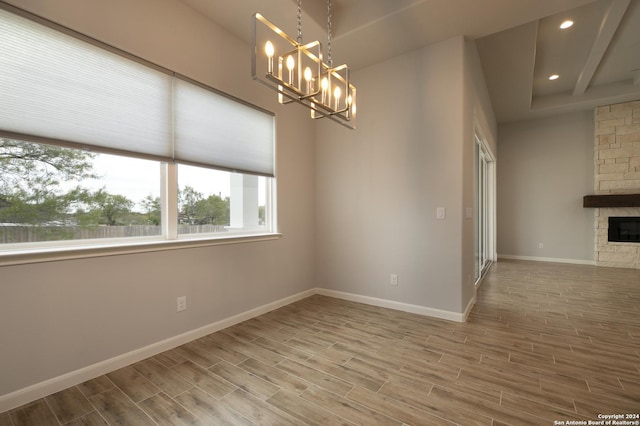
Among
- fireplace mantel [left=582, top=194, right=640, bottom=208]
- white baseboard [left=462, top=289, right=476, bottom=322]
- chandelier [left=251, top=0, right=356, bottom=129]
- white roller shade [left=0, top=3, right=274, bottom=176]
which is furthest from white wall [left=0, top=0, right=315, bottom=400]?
fireplace mantel [left=582, top=194, right=640, bottom=208]

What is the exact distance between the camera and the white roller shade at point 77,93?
1758 mm

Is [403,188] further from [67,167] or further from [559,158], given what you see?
[559,158]

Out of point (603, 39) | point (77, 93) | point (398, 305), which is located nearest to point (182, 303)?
point (77, 93)

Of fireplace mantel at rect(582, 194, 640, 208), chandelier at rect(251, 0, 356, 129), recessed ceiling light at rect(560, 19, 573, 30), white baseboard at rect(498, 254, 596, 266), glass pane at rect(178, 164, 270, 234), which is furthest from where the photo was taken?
white baseboard at rect(498, 254, 596, 266)

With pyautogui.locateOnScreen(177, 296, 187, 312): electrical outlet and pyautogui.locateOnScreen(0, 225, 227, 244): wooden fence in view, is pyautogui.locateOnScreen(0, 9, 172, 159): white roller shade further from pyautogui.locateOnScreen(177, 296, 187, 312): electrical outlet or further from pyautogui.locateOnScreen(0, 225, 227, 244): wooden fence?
pyautogui.locateOnScreen(177, 296, 187, 312): electrical outlet

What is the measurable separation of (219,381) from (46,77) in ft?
7.58

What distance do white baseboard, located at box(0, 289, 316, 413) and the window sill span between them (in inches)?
30.5

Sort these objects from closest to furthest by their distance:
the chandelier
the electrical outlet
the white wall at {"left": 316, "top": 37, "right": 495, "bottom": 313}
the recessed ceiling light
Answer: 1. the chandelier
2. the electrical outlet
3. the white wall at {"left": 316, "top": 37, "right": 495, "bottom": 313}
4. the recessed ceiling light

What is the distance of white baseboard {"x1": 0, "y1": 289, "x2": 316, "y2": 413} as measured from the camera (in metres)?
1.75

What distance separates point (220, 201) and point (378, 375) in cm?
219

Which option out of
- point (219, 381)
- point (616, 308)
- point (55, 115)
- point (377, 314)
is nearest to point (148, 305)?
point (219, 381)

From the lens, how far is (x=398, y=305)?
3486 millimetres

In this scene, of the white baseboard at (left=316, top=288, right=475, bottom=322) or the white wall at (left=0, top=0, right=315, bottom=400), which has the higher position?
the white wall at (left=0, top=0, right=315, bottom=400)

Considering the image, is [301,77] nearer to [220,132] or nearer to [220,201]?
[220,132]
